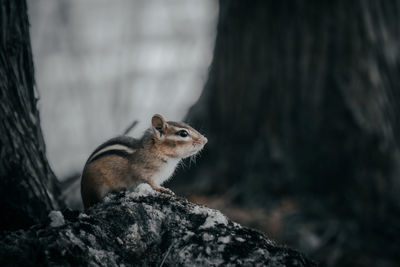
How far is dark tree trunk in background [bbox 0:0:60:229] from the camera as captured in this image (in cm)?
257

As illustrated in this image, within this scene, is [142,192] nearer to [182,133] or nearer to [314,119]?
[182,133]

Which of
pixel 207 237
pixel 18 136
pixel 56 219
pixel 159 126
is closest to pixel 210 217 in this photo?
pixel 207 237

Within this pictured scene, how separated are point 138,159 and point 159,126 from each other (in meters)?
0.33

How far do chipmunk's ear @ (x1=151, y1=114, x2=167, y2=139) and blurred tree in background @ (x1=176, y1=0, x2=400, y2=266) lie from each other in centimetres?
234

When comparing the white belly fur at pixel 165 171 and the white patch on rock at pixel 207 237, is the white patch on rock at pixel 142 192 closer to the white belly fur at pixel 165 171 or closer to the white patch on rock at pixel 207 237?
the white belly fur at pixel 165 171

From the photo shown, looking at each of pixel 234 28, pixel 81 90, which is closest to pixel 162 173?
pixel 234 28

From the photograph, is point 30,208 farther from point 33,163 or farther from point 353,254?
point 353,254

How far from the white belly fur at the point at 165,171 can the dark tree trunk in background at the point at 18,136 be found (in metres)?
0.81

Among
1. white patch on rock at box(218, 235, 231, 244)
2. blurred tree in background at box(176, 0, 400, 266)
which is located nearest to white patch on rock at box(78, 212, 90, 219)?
white patch on rock at box(218, 235, 231, 244)

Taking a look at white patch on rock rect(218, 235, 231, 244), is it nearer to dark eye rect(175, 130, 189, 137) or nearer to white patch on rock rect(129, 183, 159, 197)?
white patch on rock rect(129, 183, 159, 197)

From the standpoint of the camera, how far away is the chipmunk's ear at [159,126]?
3.38 m

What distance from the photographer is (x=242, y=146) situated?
5.88m

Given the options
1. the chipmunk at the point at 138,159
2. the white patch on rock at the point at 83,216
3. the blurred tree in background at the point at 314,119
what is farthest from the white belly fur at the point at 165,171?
the blurred tree in background at the point at 314,119

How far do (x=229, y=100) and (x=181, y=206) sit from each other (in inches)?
142
